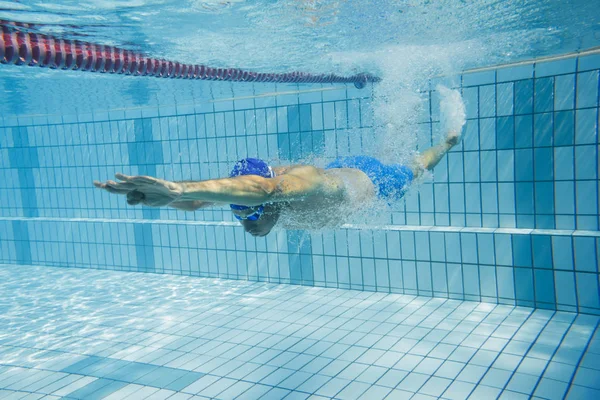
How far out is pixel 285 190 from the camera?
2736 mm

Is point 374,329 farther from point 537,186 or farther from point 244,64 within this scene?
point 244,64

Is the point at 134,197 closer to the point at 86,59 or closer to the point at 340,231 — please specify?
the point at 86,59

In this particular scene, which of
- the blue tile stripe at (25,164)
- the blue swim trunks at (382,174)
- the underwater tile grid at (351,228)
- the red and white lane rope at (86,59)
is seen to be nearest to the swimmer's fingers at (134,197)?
the red and white lane rope at (86,59)

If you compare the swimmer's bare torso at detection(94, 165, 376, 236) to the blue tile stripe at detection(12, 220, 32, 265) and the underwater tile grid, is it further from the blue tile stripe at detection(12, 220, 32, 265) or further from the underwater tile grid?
the blue tile stripe at detection(12, 220, 32, 265)

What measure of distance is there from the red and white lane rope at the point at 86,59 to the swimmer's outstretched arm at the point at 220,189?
138 centimetres

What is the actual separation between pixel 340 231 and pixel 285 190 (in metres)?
4.68

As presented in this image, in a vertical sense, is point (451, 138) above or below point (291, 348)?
above

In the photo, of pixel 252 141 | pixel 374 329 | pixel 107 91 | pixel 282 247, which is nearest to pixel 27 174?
pixel 107 91

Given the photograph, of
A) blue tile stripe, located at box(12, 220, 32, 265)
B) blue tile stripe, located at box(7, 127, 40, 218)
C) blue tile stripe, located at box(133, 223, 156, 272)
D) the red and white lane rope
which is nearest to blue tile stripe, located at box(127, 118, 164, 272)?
blue tile stripe, located at box(133, 223, 156, 272)

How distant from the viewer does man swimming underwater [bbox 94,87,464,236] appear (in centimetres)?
202

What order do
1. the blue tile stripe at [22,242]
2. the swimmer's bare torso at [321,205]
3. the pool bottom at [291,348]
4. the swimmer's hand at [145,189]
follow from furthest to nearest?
the blue tile stripe at [22,242] < the pool bottom at [291,348] < the swimmer's bare torso at [321,205] < the swimmer's hand at [145,189]


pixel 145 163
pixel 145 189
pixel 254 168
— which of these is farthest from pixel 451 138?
pixel 145 163

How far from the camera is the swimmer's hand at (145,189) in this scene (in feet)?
6.27

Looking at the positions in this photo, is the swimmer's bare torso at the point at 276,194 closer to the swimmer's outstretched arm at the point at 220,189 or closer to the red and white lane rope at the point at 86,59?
the swimmer's outstretched arm at the point at 220,189
